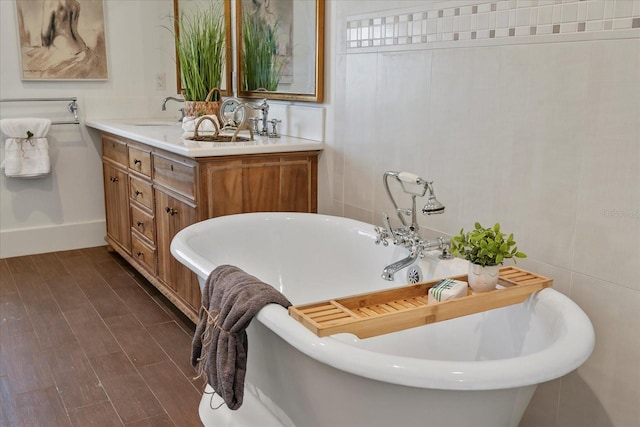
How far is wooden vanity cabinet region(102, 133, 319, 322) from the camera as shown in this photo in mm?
2842

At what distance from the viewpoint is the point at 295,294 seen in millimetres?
2688

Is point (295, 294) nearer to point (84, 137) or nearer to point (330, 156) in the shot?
point (330, 156)

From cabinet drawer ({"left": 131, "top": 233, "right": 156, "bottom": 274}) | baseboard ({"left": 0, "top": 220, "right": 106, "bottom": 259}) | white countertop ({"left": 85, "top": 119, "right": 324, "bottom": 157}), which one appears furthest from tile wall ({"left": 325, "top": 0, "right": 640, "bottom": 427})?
baseboard ({"left": 0, "top": 220, "right": 106, "bottom": 259})

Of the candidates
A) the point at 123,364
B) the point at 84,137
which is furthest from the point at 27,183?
the point at 123,364

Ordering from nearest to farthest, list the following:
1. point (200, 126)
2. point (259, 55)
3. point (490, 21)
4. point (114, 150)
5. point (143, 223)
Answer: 1. point (490, 21)
2. point (200, 126)
3. point (259, 55)
4. point (143, 223)
5. point (114, 150)

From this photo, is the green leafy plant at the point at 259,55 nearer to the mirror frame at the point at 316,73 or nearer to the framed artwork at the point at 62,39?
the mirror frame at the point at 316,73

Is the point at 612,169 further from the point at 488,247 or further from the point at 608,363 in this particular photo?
the point at 608,363

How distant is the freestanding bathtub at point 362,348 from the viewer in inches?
52.7

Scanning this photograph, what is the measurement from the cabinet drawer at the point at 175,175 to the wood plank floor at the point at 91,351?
0.68 m

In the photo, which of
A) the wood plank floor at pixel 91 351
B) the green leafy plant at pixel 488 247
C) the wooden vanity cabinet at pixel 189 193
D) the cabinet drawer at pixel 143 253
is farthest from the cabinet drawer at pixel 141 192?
the green leafy plant at pixel 488 247

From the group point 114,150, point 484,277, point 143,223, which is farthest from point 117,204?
point 484,277

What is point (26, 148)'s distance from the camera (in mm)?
4113

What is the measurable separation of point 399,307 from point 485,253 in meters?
0.29

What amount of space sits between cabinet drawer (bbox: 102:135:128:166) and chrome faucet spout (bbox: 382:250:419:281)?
214cm
